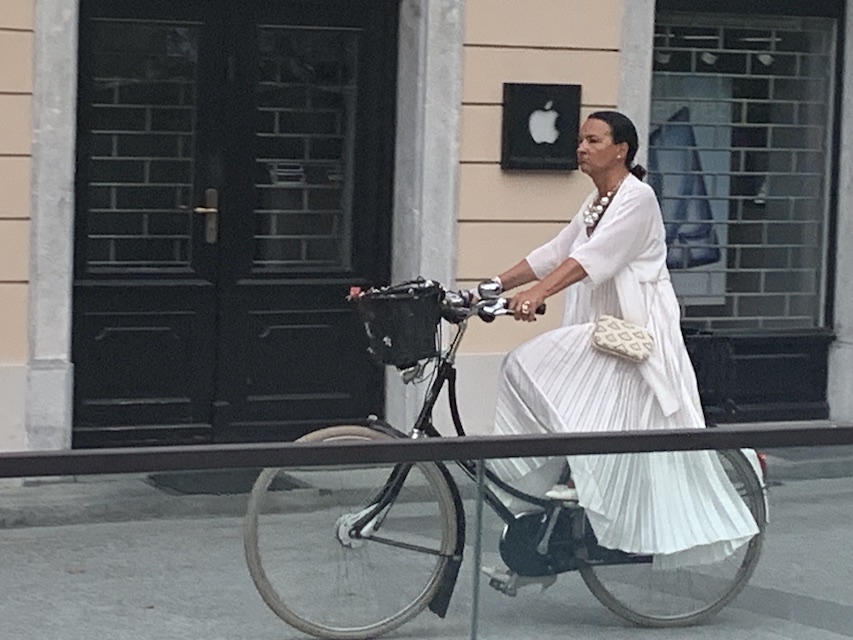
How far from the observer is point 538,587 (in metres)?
4.71

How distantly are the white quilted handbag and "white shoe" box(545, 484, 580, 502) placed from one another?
133cm

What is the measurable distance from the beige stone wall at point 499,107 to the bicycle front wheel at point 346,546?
499cm

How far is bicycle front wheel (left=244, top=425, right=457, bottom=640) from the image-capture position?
432 cm

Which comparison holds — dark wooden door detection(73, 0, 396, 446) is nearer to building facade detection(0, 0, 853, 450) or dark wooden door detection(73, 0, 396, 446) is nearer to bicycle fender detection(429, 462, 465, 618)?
building facade detection(0, 0, 853, 450)

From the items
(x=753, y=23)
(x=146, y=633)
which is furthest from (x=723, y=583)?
(x=753, y=23)

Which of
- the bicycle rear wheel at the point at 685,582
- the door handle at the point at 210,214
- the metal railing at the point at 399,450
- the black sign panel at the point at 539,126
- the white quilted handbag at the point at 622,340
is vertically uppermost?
the black sign panel at the point at 539,126

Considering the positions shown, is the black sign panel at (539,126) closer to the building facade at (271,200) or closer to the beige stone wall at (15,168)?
the building facade at (271,200)

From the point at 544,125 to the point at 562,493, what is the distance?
5253 mm

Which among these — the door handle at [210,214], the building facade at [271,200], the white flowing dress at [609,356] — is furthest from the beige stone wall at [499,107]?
the white flowing dress at [609,356]

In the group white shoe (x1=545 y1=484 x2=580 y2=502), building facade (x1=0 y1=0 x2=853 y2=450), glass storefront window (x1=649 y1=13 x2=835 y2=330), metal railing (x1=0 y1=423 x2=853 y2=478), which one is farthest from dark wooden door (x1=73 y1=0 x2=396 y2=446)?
metal railing (x1=0 y1=423 x2=853 y2=478)

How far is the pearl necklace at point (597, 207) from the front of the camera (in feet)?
19.7

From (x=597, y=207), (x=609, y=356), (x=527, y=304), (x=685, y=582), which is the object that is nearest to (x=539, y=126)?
(x=597, y=207)

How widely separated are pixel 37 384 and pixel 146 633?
15.7 ft

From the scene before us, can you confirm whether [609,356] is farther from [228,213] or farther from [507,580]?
[228,213]
